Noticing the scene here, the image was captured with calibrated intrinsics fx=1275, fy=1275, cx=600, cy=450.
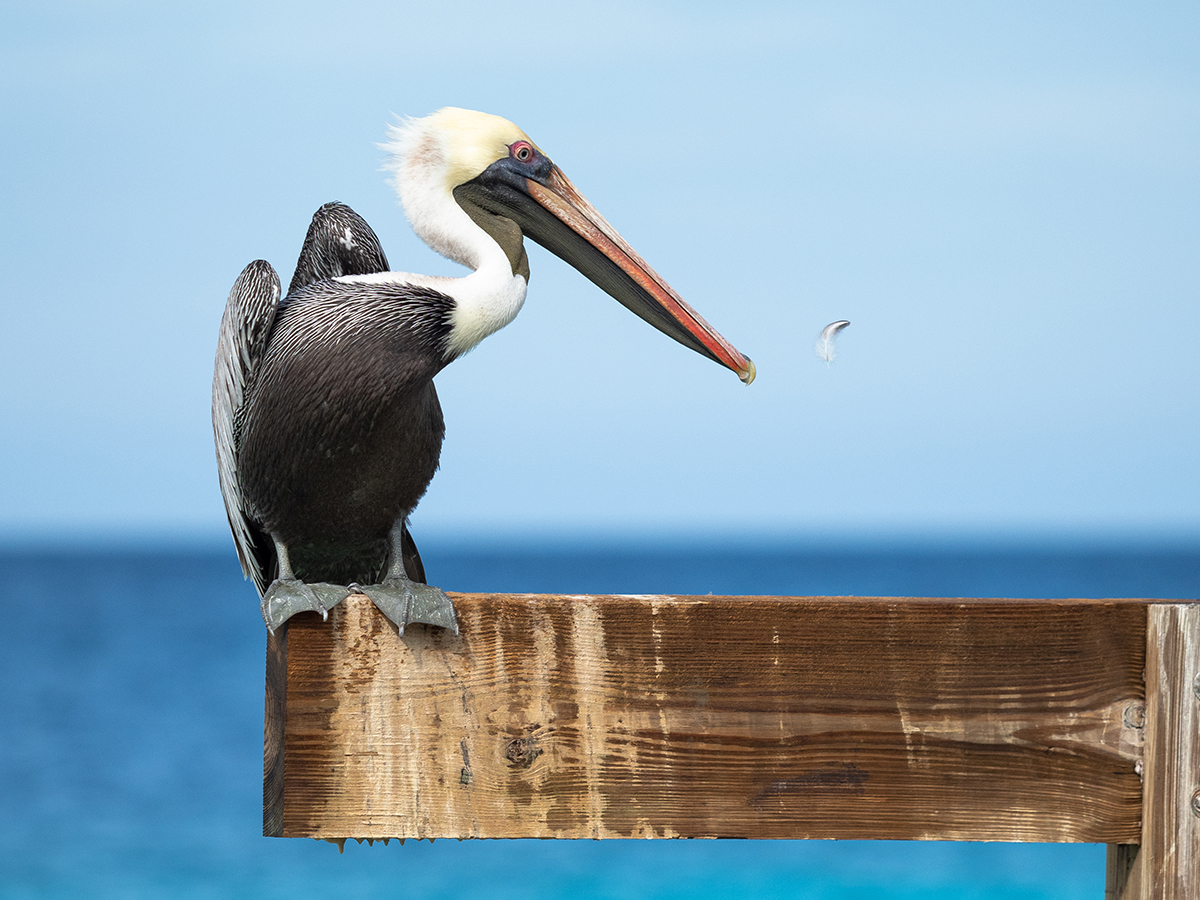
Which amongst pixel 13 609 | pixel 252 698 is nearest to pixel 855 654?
pixel 252 698

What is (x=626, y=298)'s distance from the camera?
8.56ft

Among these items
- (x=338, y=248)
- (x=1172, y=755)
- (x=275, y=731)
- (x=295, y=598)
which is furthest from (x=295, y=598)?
(x=338, y=248)

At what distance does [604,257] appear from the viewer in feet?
8.68

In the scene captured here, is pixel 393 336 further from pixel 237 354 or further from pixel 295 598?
pixel 295 598

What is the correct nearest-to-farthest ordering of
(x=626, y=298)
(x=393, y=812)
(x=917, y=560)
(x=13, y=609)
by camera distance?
(x=393, y=812) < (x=626, y=298) < (x=13, y=609) < (x=917, y=560)

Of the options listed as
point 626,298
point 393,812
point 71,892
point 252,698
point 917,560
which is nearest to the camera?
point 393,812

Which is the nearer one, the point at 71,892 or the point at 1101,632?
the point at 1101,632

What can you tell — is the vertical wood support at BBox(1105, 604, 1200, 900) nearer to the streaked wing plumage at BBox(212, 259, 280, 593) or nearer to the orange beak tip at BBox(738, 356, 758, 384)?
the orange beak tip at BBox(738, 356, 758, 384)

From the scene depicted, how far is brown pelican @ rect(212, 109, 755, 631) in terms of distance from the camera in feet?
8.32

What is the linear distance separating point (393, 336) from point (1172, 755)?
5.34 ft

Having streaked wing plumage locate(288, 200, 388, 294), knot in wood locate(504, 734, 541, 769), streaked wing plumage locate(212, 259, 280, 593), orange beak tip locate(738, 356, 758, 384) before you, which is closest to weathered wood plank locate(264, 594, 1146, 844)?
knot in wood locate(504, 734, 541, 769)

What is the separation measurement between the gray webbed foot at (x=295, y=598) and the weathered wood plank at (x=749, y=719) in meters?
0.32

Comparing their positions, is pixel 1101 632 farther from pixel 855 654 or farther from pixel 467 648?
pixel 467 648

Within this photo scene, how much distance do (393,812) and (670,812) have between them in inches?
11.9
